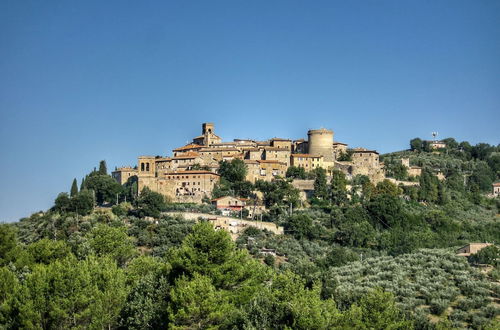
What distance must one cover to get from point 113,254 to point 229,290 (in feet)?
41.9

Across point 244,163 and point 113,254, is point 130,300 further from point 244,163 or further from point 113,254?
point 244,163

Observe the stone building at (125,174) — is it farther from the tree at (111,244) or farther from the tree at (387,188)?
the tree at (111,244)

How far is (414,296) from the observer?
36.8m

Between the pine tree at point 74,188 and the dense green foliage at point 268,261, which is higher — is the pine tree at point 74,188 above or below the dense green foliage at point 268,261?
above

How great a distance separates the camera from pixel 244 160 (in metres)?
72.3

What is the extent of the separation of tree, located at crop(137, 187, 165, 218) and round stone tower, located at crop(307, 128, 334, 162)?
75.9ft

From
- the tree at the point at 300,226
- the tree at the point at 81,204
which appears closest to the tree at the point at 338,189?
the tree at the point at 300,226

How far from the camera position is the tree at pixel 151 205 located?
2378 inches

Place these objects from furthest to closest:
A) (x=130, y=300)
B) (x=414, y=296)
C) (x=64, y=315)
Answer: (x=414, y=296) < (x=130, y=300) < (x=64, y=315)

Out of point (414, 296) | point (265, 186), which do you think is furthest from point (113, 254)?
point (265, 186)

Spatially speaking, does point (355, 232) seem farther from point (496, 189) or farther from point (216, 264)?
point (496, 189)

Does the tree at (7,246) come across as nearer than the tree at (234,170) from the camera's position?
Yes

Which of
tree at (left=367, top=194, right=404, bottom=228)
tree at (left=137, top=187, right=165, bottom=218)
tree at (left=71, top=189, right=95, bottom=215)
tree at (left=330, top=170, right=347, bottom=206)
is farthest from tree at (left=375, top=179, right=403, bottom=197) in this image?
tree at (left=71, top=189, right=95, bottom=215)

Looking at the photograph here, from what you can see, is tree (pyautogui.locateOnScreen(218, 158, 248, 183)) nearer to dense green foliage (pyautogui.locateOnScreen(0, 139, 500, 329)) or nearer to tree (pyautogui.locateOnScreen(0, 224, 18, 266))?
dense green foliage (pyautogui.locateOnScreen(0, 139, 500, 329))
